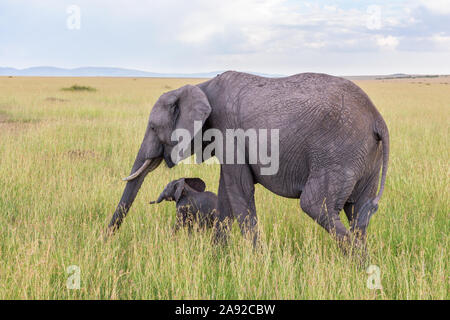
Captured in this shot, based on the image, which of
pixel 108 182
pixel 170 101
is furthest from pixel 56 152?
pixel 170 101

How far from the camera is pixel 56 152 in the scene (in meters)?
8.38

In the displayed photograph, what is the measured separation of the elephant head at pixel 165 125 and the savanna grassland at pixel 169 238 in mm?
459

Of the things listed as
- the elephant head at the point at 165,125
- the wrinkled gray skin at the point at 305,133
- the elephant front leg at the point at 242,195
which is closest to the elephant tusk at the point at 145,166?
the elephant head at the point at 165,125

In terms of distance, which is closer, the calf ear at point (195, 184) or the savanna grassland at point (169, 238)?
the savanna grassland at point (169, 238)

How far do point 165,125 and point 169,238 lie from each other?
115 cm

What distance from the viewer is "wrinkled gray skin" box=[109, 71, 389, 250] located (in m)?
3.57

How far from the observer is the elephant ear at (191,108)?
3.95 m

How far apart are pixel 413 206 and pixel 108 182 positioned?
4.19m

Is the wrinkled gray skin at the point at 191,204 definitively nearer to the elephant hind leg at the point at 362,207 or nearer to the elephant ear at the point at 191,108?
the elephant ear at the point at 191,108

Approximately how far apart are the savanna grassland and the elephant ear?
1.04 meters

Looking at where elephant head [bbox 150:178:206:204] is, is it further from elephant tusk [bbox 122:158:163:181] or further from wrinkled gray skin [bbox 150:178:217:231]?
elephant tusk [bbox 122:158:163:181]

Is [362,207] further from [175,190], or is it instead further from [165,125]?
[175,190]

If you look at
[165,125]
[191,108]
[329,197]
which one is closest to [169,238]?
[165,125]

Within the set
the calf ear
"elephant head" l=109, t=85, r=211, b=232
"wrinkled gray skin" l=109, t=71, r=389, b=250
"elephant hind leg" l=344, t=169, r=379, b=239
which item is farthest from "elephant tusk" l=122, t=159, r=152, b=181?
"elephant hind leg" l=344, t=169, r=379, b=239
